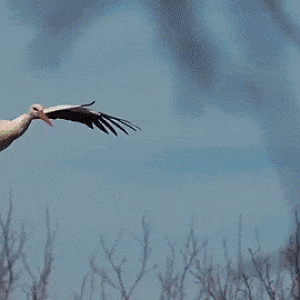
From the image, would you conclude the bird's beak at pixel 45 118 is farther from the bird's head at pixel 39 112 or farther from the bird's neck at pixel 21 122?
the bird's neck at pixel 21 122

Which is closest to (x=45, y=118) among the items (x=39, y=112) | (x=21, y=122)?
(x=39, y=112)

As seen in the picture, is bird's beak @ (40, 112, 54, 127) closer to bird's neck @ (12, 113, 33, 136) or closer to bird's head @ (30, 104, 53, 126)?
bird's head @ (30, 104, 53, 126)

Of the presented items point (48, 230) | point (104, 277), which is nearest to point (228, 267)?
point (104, 277)

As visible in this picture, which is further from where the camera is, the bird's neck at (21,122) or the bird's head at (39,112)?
the bird's neck at (21,122)

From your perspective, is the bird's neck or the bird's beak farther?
the bird's neck

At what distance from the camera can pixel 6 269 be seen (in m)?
11.7

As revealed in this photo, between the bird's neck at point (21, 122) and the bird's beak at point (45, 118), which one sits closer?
the bird's beak at point (45, 118)

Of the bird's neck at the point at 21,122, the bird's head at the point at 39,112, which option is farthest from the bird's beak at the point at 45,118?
the bird's neck at the point at 21,122

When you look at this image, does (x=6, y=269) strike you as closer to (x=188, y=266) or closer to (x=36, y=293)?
(x=36, y=293)

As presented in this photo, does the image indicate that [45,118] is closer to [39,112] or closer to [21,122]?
[39,112]

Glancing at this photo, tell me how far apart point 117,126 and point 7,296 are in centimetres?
586

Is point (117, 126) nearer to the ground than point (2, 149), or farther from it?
farther from it

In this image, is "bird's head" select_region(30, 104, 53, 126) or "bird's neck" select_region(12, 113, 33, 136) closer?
"bird's head" select_region(30, 104, 53, 126)

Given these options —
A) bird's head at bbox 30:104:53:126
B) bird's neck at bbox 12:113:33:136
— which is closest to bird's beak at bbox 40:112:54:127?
bird's head at bbox 30:104:53:126
